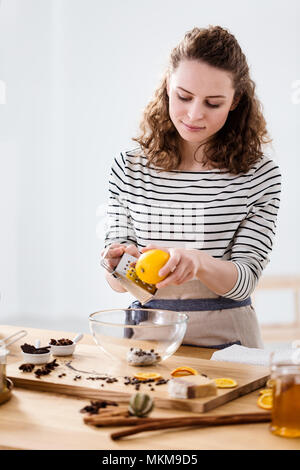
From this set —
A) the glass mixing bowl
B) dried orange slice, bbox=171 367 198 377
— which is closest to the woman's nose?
the glass mixing bowl

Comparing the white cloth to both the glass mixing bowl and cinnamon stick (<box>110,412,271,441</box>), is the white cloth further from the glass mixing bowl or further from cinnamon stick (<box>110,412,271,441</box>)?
cinnamon stick (<box>110,412,271,441</box>)

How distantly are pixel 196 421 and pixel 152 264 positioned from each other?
450mm

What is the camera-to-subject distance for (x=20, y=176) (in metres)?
5.57

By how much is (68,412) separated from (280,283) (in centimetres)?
381

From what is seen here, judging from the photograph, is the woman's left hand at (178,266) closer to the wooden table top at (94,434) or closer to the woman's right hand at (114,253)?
the woman's right hand at (114,253)

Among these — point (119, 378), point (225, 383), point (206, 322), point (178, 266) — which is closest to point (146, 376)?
point (119, 378)

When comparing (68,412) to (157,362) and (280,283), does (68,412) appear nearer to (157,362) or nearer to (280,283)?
(157,362)

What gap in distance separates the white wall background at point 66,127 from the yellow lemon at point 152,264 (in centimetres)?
387

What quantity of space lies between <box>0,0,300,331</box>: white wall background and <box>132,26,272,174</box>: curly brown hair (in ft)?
10.7

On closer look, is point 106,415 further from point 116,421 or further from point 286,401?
point 286,401

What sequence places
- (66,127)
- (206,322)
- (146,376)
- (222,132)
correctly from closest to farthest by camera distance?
(146,376) → (206,322) → (222,132) → (66,127)

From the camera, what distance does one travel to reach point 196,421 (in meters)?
1.11

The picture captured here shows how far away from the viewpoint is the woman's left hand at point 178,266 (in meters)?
1.46

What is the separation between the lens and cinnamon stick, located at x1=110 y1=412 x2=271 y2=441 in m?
1.06
